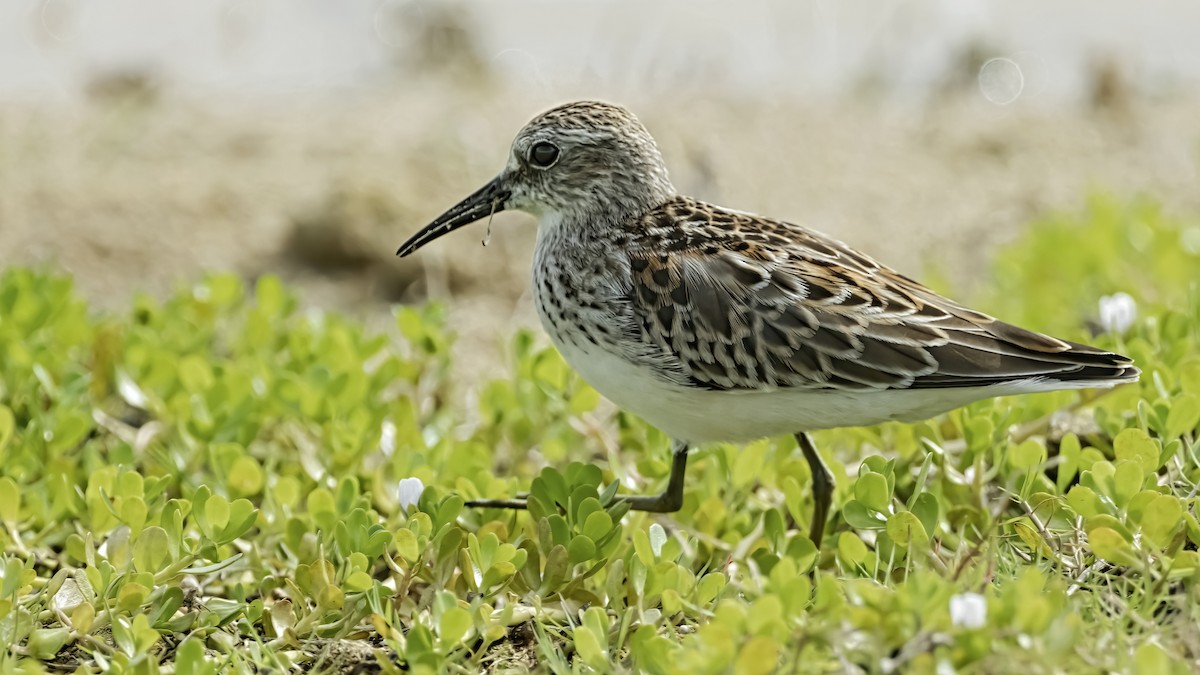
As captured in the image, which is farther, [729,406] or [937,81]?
[937,81]

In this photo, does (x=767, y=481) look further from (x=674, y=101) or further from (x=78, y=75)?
(x=78, y=75)

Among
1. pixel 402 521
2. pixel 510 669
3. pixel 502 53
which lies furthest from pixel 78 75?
pixel 510 669

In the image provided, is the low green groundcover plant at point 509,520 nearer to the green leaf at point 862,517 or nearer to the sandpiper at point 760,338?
the green leaf at point 862,517

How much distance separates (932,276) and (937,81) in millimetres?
3367

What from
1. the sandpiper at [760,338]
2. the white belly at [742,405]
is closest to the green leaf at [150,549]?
the sandpiper at [760,338]

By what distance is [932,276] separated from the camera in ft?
21.2

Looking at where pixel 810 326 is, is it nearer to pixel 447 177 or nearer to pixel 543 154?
pixel 543 154

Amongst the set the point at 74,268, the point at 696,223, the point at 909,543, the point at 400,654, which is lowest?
the point at 74,268

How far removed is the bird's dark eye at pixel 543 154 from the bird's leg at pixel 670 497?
1043mm

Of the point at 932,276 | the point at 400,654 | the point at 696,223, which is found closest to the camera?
the point at 400,654

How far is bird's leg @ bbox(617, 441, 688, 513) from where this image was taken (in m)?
4.38

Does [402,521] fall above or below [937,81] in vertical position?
below

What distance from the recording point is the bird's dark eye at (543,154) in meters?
4.83

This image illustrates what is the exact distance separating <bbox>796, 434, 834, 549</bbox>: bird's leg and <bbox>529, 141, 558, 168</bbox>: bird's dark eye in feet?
3.96
